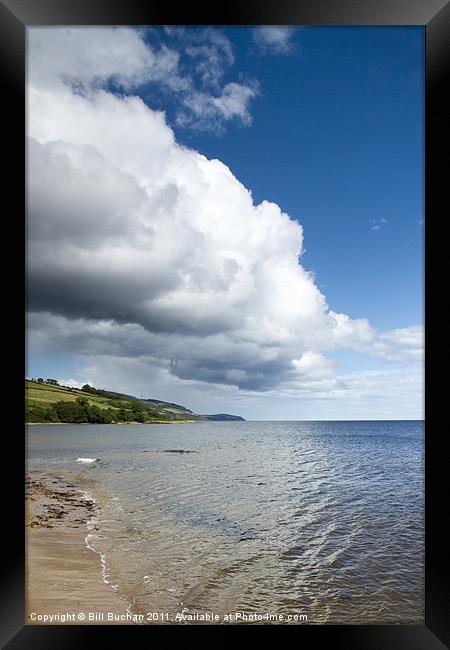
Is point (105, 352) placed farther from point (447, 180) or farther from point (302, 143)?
point (447, 180)

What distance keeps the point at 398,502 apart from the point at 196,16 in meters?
8.62

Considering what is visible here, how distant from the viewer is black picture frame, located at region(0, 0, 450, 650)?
1.47 m

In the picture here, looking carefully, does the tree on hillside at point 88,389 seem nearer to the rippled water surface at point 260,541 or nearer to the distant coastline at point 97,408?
the distant coastline at point 97,408

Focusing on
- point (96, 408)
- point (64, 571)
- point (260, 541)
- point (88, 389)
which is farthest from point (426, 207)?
point (96, 408)

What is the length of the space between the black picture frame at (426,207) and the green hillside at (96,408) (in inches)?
607

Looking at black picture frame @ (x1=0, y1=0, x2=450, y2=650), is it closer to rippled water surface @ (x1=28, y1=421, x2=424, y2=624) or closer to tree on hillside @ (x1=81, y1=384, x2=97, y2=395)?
rippled water surface @ (x1=28, y1=421, x2=424, y2=624)

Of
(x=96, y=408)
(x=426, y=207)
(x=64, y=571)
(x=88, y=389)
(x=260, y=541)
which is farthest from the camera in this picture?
(x=96, y=408)

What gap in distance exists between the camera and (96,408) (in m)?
22.3

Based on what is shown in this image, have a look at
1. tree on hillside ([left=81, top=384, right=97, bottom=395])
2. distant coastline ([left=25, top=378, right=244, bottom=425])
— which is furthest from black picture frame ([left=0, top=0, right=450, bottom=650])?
tree on hillside ([left=81, top=384, right=97, bottom=395])

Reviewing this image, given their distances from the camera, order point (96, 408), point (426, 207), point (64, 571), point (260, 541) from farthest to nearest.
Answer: point (96, 408)
point (260, 541)
point (64, 571)
point (426, 207)

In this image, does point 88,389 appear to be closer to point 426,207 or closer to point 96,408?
point 96,408

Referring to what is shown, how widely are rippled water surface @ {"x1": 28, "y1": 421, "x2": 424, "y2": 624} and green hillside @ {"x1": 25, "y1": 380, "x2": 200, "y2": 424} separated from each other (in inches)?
303

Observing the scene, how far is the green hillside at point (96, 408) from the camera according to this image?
707 inches

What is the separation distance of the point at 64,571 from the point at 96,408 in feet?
67.2
